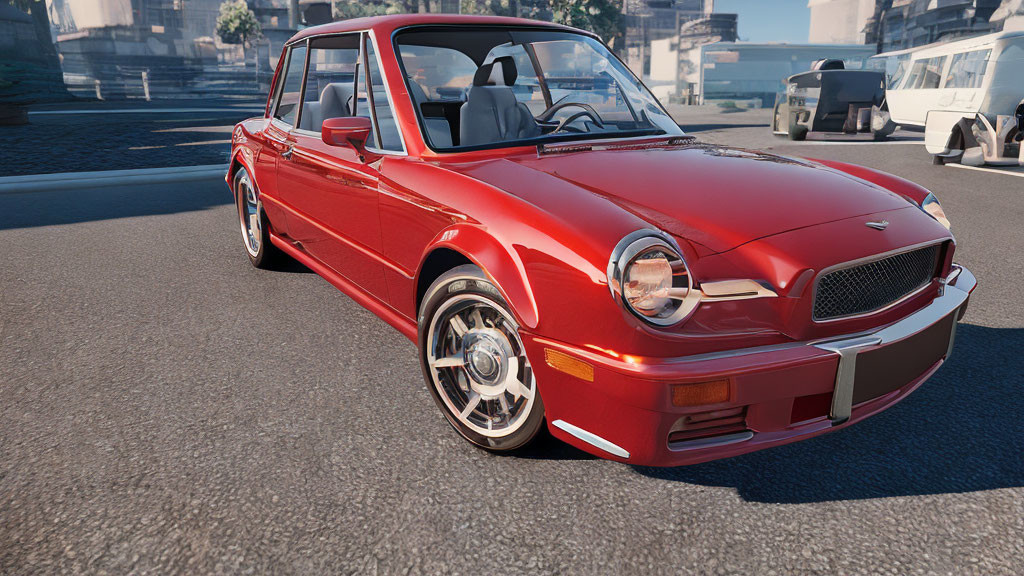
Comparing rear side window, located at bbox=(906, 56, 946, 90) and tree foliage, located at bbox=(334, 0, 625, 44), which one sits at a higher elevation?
tree foliage, located at bbox=(334, 0, 625, 44)

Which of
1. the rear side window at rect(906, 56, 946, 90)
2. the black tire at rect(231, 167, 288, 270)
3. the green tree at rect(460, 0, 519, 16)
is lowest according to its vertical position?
the black tire at rect(231, 167, 288, 270)

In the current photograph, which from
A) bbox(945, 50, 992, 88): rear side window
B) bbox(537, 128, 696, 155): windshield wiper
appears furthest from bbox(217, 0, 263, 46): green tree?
bbox(537, 128, 696, 155): windshield wiper

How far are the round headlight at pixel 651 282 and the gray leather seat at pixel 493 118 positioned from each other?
134 cm

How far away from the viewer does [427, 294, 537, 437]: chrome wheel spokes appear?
2.35 meters

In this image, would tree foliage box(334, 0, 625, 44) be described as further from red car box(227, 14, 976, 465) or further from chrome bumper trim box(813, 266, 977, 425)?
chrome bumper trim box(813, 266, 977, 425)

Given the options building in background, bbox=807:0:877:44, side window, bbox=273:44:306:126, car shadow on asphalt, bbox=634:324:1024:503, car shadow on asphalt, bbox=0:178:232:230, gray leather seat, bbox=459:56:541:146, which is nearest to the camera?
car shadow on asphalt, bbox=634:324:1024:503

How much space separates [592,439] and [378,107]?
6.05 ft

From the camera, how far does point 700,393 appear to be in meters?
1.93

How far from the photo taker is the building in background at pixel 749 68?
39281mm

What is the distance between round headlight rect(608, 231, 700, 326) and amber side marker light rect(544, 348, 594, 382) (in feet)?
0.76

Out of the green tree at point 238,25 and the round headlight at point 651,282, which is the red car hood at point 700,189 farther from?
the green tree at point 238,25

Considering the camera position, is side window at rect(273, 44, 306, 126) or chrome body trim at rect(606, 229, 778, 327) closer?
chrome body trim at rect(606, 229, 778, 327)

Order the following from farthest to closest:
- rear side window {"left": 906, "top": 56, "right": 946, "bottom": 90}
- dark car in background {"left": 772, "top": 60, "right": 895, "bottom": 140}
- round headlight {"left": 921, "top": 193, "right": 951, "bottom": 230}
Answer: dark car in background {"left": 772, "top": 60, "right": 895, "bottom": 140}, rear side window {"left": 906, "top": 56, "right": 946, "bottom": 90}, round headlight {"left": 921, "top": 193, "right": 951, "bottom": 230}

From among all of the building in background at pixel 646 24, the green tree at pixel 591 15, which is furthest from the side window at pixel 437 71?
the building in background at pixel 646 24
